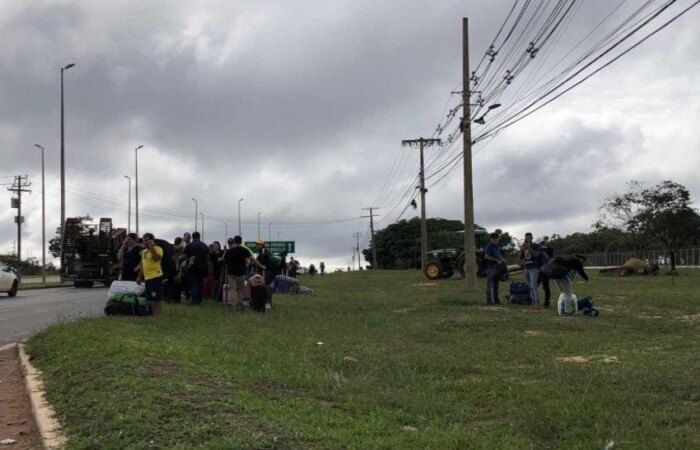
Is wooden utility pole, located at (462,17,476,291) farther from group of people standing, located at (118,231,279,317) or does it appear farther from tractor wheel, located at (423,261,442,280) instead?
tractor wheel, located at (423,261,442,280)

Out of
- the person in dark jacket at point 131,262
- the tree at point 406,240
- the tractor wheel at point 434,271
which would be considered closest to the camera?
the person in dark jacket at point 131,262

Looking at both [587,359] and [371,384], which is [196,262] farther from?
[587,359]

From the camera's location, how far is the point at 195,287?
15.1m

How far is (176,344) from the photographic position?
28.2 feet

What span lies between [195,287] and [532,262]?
312 inches

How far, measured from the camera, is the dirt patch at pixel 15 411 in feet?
18.0

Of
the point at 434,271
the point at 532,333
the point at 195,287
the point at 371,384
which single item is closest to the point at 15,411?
the point at 371,384

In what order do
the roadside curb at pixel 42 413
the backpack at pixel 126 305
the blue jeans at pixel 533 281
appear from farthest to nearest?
1. the blue jeans at pixel 533 281
2. the backpack at pixel 126 305
3. the roadside curb at pixel 42 413

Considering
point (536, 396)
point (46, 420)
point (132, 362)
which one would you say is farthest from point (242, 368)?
point (536, 396)

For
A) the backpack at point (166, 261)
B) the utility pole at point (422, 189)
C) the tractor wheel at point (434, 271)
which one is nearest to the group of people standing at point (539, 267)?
the backpack at point (166, 261)

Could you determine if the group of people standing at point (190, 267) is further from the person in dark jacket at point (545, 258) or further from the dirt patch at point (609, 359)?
the dirt patch at point (609, 359)

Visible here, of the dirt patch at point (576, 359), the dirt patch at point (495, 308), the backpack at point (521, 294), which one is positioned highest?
the backpack at point (521, 294)

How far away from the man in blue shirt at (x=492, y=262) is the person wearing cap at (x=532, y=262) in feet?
1.95

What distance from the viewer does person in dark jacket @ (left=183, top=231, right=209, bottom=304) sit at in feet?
48.3
